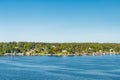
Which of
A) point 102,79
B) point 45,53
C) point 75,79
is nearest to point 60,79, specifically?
point 75,79

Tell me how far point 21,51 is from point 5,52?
1232cm

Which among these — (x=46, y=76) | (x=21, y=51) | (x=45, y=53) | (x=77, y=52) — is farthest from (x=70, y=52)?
(x=46, y=76)

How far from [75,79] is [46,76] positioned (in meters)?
7.08

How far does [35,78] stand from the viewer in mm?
60969

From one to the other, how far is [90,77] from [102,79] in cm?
356

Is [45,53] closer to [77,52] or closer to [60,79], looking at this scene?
[77,52]

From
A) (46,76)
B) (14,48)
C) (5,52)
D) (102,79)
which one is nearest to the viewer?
(102,79)

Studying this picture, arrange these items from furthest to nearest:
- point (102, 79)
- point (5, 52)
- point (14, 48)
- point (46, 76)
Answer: point (14, 48), point (5, 52), point (46, 76), point (102, 79)

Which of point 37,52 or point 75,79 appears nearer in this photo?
point 75,79

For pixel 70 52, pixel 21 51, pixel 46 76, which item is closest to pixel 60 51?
pixel 70 52

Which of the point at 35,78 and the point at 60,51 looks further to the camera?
the point at 60,51

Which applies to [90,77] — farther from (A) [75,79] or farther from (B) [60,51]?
(B) [60,51]

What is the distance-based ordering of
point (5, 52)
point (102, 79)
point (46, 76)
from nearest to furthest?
point (102, 79) < point (46, 76) < point (5, 52)

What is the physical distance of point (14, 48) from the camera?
7633 inches
